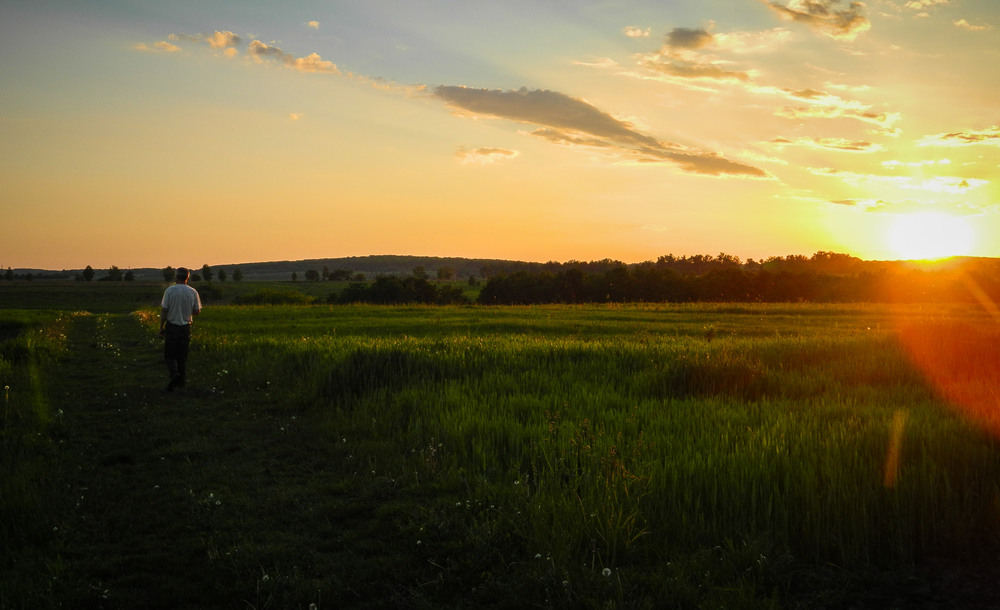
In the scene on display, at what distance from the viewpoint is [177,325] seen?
1485 centimetres

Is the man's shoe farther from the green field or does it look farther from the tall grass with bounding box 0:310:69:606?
the tall grass with bounding box 0:310:69:606

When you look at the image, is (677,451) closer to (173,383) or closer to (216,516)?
(216,516)

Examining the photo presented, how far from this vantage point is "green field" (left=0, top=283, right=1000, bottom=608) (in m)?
4.93

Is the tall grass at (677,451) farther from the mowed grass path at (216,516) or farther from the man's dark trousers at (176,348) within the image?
the man's dark trousers at (176,348)

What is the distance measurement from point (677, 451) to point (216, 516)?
5.04m

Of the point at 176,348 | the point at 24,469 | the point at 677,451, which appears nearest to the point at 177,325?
the point at 176,348

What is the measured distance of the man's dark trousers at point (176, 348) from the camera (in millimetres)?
14570

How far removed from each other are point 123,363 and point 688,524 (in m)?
18.9

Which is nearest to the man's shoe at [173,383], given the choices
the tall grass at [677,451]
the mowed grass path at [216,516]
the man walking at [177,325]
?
the man walking at [177,325]

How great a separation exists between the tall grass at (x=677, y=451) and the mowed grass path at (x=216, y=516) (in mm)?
862

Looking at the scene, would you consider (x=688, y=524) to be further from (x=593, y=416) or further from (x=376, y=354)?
(x=376, y=354)

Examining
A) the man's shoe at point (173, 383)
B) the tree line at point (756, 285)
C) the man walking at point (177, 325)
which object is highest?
the tree line at point (756, 285)

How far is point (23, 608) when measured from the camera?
473cm

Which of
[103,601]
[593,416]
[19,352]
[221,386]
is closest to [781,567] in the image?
[593,416]
